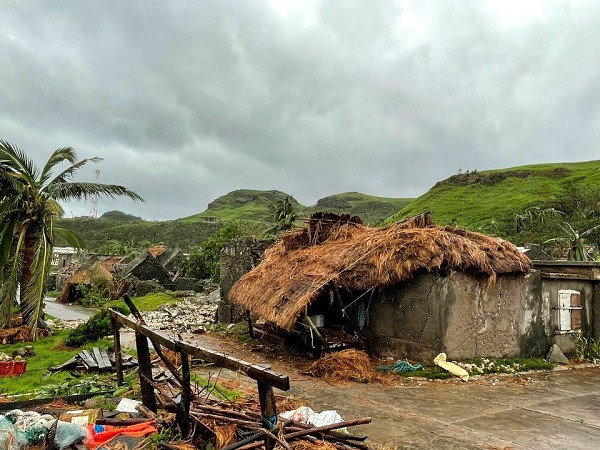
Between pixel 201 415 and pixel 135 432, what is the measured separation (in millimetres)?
1083

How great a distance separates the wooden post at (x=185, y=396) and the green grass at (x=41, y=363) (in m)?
5.01

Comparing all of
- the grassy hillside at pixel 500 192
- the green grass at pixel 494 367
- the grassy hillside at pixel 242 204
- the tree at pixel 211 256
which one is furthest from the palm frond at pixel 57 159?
the grassy hillside at pixel 242 204

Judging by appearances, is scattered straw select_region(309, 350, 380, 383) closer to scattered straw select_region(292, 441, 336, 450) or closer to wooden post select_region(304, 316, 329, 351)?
wooden post select_region(304, 316, 329, 351)

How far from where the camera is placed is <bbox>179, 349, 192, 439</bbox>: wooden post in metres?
5.25

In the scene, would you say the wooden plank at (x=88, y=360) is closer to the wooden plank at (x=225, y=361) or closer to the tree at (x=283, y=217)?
the wooden plank at (x=225, y=361)

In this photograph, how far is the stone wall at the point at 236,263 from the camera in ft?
61.2

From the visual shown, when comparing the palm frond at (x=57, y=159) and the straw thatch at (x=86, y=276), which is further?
the straw thatch at (x=86, y=276)

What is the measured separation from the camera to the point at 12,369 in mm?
10273

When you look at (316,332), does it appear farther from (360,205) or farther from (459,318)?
(360,205)

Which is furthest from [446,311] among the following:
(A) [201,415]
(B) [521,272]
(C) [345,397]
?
(A) [201,415]

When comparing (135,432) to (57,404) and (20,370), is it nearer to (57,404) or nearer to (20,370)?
(57,404)

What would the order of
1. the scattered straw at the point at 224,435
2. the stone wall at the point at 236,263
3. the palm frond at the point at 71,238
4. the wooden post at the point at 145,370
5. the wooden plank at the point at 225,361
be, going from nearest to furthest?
the wooden plank at the point at 225,361 < the scattered straw at the point at 224,435 < the wooden post at the point at 145,370 < the palm frond at the point at 71,238 < the stone wall at the point at 236,263

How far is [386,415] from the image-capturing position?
730 centimetres

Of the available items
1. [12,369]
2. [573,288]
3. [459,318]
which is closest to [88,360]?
[12,369]
